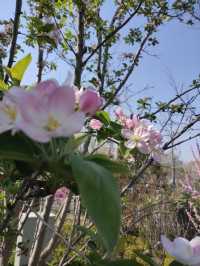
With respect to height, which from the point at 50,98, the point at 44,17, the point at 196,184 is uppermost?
the point at 44,17

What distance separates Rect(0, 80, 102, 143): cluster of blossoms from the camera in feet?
1.75

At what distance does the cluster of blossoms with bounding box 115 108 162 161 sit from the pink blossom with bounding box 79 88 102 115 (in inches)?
18.4

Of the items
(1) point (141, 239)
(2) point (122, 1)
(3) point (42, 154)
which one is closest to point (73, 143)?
(3) point (42, 154)

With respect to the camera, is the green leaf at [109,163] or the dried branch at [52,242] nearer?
the green leaf at [109,163]

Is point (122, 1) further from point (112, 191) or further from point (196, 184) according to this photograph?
point (112, 191)

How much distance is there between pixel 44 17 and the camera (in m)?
2.89

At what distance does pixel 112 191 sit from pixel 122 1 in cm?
298

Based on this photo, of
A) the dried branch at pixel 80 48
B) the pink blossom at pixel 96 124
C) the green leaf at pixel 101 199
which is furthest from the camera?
the dried branch at pixel 80 48

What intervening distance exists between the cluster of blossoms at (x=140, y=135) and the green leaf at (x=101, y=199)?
0.58 metres

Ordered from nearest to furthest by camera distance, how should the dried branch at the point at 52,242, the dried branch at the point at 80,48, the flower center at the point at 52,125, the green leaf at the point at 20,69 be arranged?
the flower center at the point at 52,125, the green leaf at the point at 20,69, the dried branch at the point at 52,242, the dried branch at the point at 80,48

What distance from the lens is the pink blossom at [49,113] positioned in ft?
1.75

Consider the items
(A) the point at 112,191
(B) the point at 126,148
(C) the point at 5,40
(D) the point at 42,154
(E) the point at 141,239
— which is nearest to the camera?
(A) the point at 112,191

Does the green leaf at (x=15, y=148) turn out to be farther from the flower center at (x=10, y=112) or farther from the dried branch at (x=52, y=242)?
the dried branch at (x=52, y=242)

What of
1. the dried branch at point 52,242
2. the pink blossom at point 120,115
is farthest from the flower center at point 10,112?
the dried branch at point 52,242
